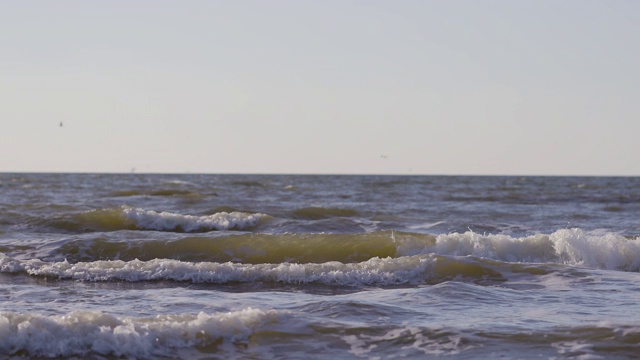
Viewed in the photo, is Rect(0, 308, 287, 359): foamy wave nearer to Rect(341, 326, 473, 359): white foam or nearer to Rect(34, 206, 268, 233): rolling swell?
Rect(341, 326, 473, 359): white foam

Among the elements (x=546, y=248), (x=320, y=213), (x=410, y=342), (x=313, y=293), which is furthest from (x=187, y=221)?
(x=410, y=342)

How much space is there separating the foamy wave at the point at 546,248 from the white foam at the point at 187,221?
6369 millimetres

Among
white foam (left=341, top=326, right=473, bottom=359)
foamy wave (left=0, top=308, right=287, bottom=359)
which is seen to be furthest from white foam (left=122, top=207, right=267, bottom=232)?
white foam (left=341, top=326, right=473, bottom=359)

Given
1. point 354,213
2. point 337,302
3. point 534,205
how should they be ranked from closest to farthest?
point 337,302 → point 354,213 → point 534,205

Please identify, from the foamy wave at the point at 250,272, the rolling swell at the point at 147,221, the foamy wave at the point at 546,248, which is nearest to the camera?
the foamy wave at the point at 250,272

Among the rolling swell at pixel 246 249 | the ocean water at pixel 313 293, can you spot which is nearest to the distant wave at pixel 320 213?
the ocean water at pixel 313 293

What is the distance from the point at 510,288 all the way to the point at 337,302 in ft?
8.61

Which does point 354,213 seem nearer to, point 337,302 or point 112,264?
point 112,264

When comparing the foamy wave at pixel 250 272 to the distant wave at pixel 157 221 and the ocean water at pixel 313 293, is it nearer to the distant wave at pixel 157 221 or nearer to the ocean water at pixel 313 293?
the ocean water at pixel 313 293

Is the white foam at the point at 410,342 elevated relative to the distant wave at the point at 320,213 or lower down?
lower down

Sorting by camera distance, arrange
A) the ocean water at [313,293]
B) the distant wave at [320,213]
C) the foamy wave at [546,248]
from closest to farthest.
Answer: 1. the ocean water at [313,293]
2. the foamy wave at [546,248]
3. the distant wave at [320,213]

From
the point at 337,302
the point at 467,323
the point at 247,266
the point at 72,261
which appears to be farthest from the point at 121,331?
the point at 72,261

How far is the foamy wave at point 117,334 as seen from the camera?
6.86 m

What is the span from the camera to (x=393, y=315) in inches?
320
